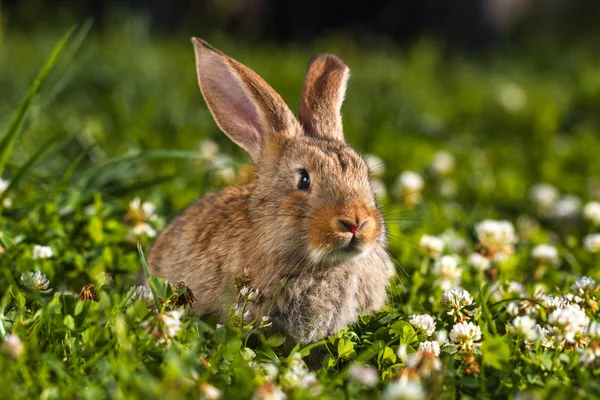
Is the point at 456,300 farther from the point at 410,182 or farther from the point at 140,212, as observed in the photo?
the point at 410,182

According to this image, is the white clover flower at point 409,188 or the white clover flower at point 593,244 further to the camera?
the white clover flower at point 409,188

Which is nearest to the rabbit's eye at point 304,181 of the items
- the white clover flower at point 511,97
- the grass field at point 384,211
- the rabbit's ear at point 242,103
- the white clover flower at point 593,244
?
the rabbit's ear at point 242,103

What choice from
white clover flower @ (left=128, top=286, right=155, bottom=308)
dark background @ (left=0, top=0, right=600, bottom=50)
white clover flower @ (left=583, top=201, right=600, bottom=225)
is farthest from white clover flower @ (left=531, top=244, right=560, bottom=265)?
dark background @ (left=0, top=0, right=600, bottom=50)

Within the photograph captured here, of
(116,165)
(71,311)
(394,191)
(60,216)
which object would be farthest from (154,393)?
(394,191)

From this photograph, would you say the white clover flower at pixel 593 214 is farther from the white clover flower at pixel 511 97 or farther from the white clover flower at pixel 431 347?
the white clover flower at pixel 511 97

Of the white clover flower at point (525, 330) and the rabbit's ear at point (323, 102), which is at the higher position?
the rabbit's ear at point (323, 102)

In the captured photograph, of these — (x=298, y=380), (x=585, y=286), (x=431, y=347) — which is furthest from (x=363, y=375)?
(x=585, y=286)

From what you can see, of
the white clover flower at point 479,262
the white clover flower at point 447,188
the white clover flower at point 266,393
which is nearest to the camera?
the white clover flower at point 266,393

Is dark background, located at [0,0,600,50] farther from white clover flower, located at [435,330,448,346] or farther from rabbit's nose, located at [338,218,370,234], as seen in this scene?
white clover flower, located at [435,330,448,346]

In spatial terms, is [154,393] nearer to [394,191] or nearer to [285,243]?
[285,243]
